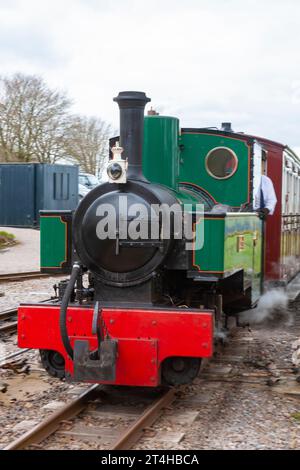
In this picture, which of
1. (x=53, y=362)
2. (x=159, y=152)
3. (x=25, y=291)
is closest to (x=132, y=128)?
(x=159, y=152)

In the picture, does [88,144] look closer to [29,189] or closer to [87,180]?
[87,180]

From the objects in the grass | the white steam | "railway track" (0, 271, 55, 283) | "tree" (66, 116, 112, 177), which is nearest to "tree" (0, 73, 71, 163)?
"tree" (66, 116, 112, 177)

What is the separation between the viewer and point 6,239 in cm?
2017

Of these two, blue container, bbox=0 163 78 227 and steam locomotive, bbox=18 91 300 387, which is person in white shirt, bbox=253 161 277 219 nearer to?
steam locomotive, bbox=18 91 300 387

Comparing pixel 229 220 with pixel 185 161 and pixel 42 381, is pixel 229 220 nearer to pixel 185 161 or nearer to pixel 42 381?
pixel 185 161

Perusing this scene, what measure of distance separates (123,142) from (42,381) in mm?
2142

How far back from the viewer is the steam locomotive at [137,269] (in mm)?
4938

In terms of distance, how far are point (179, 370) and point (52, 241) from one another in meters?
1.48

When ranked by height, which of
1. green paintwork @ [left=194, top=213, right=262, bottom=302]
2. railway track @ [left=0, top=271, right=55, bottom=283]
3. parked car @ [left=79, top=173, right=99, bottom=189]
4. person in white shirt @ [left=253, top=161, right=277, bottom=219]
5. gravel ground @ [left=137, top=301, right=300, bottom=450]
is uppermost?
parked car @ [left=79, top=173, right=99, bottom=189]

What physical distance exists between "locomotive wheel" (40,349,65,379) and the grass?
1470 cm

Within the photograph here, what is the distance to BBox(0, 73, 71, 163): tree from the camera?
2681cm

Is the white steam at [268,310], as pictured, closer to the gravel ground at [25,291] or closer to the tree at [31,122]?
the gravel ground at [25,291]

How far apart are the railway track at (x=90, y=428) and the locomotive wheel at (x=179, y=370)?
18 cm

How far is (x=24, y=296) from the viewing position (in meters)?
10.7
